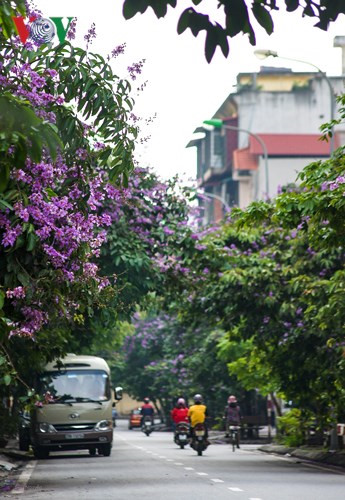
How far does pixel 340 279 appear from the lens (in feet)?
74.2

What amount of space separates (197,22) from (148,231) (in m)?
19.7

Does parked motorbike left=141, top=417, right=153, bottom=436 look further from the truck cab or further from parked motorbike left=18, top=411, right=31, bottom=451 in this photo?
the truck cab

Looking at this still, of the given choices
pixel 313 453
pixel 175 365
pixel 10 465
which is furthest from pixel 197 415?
pixel 175 365

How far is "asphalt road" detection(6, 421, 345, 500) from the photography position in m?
17.5

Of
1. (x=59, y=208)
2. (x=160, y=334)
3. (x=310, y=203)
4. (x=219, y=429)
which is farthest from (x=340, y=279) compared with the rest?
(x=160, y=334)

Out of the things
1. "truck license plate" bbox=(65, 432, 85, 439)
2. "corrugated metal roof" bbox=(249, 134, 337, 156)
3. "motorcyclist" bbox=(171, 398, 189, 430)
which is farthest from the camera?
"corrugated metal roof" bbox=(249, 134, 337, 156)

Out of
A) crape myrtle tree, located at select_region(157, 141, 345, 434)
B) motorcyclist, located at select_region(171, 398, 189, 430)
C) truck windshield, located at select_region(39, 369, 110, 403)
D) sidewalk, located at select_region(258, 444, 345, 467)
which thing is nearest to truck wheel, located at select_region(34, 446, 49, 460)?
truck windshield, located at select_region(39, 369, 110, 403)

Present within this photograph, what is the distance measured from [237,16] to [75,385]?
26.1 m

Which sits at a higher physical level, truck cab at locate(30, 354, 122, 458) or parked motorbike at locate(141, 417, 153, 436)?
parked motorbike at locate(141, 417, 153, 436)

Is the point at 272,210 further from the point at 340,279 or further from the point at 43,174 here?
the point at 43,174

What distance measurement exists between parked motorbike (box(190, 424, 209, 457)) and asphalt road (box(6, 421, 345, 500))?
6.72 ft

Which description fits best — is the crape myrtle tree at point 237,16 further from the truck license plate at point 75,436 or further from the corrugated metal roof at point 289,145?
the corrugated metal roof at point 289,145

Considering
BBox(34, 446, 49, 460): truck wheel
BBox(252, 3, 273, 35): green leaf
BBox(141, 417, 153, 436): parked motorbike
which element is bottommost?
BBox(34, 446, 49, 460): truck wheel

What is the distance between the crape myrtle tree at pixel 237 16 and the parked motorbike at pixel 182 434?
3304 cm
